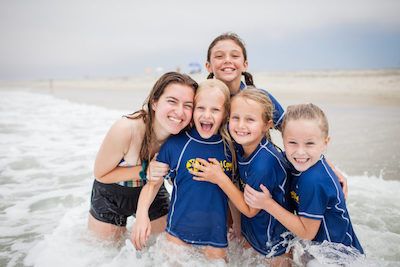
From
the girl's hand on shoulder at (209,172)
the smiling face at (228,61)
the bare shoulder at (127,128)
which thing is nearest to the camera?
the girl's hand on shoulder at (209,172)

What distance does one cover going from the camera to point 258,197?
2061mm

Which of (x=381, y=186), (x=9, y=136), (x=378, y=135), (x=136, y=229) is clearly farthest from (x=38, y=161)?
(x=378, y=135)

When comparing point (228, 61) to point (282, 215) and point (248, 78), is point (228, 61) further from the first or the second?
point (282, 215)

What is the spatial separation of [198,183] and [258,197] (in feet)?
1.77

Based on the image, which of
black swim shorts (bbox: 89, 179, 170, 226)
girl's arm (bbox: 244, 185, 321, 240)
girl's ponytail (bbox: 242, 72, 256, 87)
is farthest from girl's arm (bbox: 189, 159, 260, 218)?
girl's ponytail (bbox: 242, 72, 256, 87)

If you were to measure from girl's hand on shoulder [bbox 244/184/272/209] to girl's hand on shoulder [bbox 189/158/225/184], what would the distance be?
0.83 ft

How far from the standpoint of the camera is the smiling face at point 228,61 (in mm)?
2957

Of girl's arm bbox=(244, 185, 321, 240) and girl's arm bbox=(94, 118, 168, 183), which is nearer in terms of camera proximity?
girl's arm bbox=(244, 185, 321, 240)

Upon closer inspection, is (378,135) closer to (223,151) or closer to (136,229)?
(223,151)

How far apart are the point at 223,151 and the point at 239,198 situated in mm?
439

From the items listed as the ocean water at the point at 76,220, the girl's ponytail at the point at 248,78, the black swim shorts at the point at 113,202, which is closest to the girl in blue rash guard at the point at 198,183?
the ocean water at the point at 76,220

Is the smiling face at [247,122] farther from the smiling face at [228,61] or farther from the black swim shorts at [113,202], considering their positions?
the black swim shorts at [113,202]

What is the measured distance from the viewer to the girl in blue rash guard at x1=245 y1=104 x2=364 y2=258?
76.4 inches

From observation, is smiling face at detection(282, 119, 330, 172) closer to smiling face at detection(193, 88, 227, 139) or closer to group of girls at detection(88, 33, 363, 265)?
group of girls at detection(88, 33, 363, 265)
